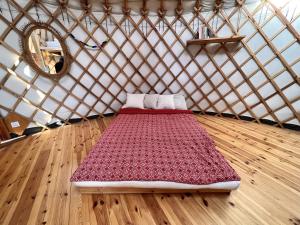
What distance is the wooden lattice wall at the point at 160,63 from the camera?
83.2 inches

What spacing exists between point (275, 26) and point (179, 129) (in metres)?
1.91

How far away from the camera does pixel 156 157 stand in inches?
55.3

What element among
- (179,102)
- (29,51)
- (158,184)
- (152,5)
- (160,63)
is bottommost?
(158,184)

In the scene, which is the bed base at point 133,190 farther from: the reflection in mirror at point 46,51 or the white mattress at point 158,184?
the reflection in mirror at point 46,51

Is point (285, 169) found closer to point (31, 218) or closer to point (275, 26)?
point (275, 26)

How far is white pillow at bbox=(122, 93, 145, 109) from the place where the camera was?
2.74 metres

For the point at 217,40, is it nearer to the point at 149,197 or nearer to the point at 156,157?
the point at 156,157

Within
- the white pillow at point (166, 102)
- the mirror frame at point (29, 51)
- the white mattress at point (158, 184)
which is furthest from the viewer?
the white pillow at point (166, 102)

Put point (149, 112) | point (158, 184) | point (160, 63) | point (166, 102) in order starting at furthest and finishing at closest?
point (160, 63) < point (166, 102) < point (149, 112) < point (158, 184)

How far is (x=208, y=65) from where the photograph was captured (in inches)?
109

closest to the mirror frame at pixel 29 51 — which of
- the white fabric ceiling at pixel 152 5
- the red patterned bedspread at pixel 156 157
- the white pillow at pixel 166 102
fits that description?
the white fabric ceiling at pixel 152 5

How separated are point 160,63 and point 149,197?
7.40 ft

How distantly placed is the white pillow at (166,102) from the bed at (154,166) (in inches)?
36.5

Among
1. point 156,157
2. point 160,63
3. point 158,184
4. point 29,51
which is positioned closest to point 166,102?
point 160,63
